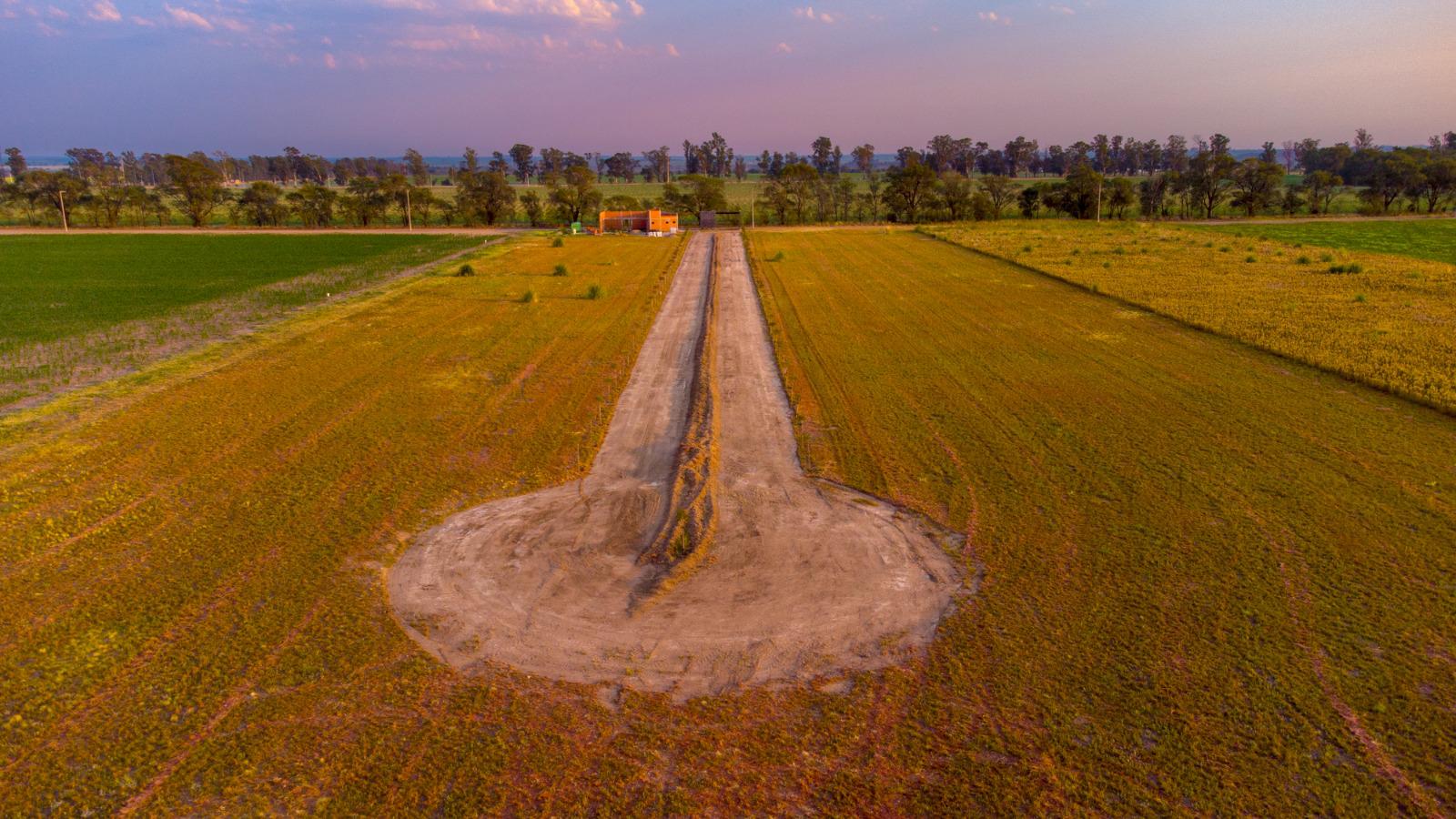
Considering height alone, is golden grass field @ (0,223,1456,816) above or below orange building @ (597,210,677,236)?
below

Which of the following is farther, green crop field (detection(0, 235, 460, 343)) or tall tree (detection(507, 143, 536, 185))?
tall tree (detection(507, 143, 536, 185))

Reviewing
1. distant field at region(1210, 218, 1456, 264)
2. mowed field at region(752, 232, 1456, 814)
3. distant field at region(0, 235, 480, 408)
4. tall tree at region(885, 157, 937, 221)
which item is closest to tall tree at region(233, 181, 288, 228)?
distant field at region(0, 235, 480, 408)

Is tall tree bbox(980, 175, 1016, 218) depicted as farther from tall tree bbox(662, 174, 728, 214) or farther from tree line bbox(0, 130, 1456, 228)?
tall tree bbox(662, 174, 728, 214)

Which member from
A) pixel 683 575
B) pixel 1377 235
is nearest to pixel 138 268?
pixel 683 575

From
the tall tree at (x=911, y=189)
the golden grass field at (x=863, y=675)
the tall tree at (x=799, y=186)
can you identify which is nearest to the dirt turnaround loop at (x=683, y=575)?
the golden grass field at (x=863, y=675)

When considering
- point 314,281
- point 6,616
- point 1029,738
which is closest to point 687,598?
point 1029,738

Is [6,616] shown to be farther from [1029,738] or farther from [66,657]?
[1029,738]
